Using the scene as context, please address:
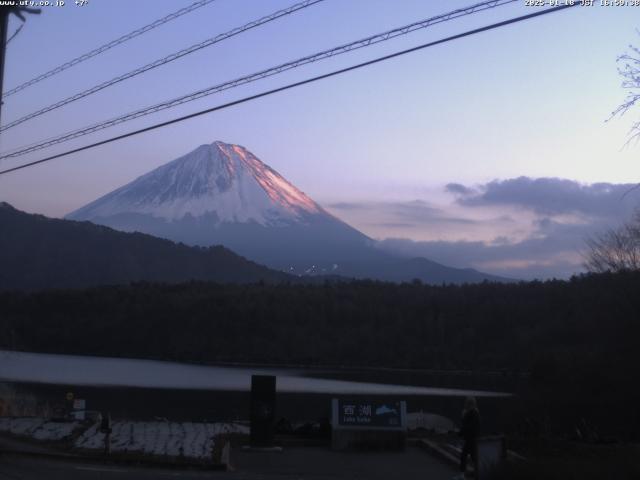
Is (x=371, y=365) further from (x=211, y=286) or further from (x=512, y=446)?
(x=512, y=446)

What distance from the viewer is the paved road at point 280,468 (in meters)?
15.3

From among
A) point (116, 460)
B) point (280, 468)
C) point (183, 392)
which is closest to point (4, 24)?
point (116, 460)

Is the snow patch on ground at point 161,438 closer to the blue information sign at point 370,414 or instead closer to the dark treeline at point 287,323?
the blue information sign at point 370,414

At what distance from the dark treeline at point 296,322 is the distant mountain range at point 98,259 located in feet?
108

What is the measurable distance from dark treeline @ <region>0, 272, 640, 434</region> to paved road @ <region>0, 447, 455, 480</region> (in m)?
59.7

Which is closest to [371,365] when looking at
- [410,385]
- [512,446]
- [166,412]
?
[410,385]

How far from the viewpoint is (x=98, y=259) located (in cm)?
14912

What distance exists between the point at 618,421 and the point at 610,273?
1417 cm

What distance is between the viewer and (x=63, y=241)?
15550 cm

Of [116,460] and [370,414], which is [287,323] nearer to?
[370,414]

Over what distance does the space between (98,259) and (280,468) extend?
13662 centimetres

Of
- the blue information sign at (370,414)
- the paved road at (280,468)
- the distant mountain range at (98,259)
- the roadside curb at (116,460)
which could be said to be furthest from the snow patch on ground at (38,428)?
the distant mountain range at (98,259)

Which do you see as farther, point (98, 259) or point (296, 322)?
point (98, 259)

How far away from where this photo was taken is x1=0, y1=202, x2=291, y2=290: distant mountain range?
5655 inches
